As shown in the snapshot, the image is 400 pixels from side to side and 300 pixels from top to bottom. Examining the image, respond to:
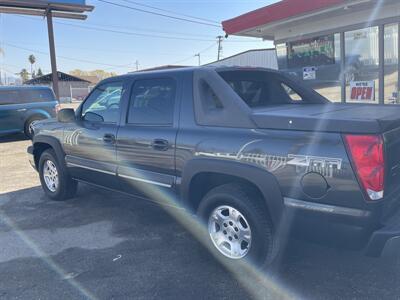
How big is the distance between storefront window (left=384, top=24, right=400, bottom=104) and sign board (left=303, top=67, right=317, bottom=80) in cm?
178

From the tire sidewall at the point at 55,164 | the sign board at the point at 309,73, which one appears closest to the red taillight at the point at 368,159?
the tire sidewall at the point at 55,164

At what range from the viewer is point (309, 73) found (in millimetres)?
9359

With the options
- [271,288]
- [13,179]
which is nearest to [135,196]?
[271,288]

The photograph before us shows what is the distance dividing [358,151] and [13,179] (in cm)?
660

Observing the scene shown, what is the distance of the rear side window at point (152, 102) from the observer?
3.95 meters

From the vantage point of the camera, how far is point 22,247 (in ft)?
13.8

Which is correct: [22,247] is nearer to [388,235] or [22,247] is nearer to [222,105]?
[222,105]

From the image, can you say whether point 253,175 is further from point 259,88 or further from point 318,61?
point 318,61

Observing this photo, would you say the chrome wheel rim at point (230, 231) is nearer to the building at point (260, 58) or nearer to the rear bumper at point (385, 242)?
the rear bumper at point (385, 242)

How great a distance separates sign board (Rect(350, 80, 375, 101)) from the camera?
806 cm

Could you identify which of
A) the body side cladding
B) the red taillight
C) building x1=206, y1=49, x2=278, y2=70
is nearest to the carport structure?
building x1=206, y1=49, x2=278, y2=70

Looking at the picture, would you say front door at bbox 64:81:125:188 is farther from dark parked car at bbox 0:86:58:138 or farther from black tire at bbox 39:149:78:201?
dark parked car at bbox 0:86:58:138

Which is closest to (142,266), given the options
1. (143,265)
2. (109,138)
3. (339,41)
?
(143,265)

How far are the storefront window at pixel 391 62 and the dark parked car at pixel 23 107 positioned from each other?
33.1ft
